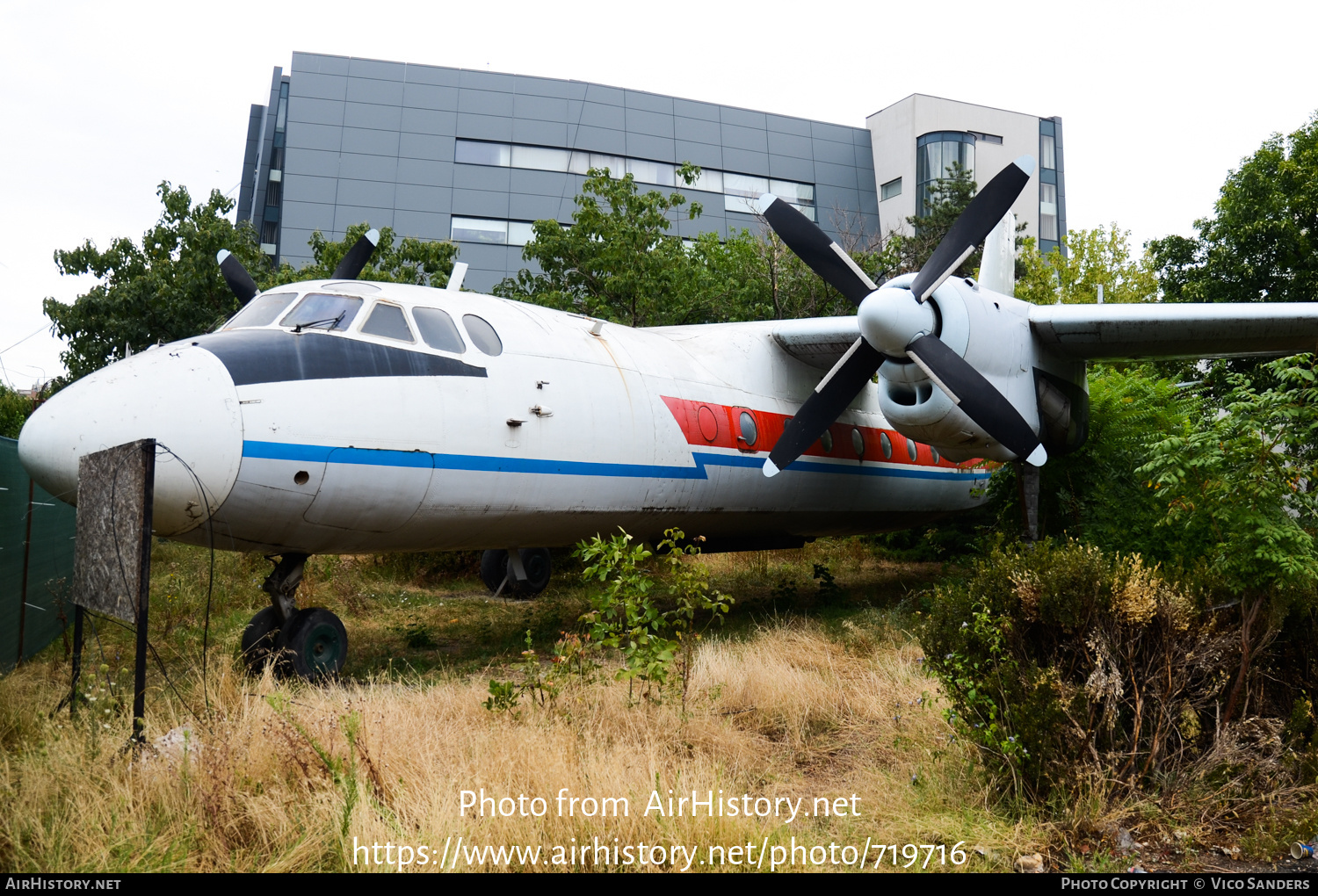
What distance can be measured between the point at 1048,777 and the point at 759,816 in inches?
61.4

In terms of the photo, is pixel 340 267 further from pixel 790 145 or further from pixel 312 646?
pixel 790 145

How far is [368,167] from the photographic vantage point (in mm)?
35312

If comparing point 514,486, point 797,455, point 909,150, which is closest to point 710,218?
point 909,150

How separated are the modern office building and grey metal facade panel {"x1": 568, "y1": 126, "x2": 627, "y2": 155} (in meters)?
0.06

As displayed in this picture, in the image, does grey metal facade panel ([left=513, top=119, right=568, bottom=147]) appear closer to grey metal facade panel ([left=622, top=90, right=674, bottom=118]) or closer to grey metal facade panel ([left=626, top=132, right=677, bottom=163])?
grey metal facade panel ([left=626, top=132, right=677, bottom=163])

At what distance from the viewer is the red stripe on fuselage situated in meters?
10.3

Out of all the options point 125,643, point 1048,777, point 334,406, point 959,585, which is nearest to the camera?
point 1048,777

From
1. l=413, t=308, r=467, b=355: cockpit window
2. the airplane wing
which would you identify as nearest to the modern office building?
the airplane wing

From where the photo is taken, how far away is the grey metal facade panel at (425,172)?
35.8m

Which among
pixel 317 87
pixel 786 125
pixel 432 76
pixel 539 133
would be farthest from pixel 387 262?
pixel 786 125

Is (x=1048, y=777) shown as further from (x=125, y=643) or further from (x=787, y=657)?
(x=125, y=643)

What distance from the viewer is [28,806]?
157 inches

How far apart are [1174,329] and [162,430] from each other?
10540 millimetres

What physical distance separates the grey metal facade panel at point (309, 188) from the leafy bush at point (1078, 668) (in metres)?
34.6
